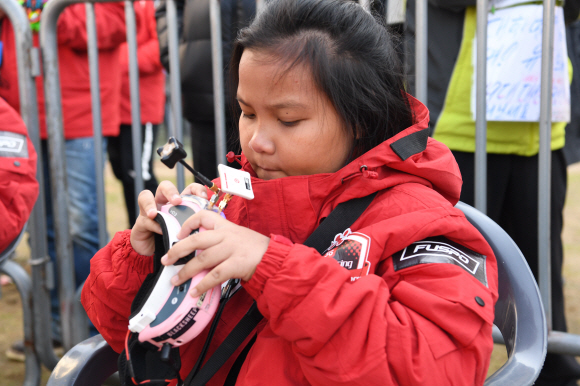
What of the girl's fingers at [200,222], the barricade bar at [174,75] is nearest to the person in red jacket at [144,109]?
the barricade bar at [174,75]

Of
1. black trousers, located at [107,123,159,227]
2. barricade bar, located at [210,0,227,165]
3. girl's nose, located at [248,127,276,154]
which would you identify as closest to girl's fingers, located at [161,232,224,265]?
girl's nose, located at [248,127,276,154]

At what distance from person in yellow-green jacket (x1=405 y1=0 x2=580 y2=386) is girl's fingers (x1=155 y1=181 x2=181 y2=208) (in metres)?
1.09

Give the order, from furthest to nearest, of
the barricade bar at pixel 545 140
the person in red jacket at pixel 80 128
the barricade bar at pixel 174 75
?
1. the person in red jacket at pixel 80 128
2. the barricade bar at pixel 174 75
3. the barricade bar at pixel 545 140

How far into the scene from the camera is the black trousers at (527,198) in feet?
6.55

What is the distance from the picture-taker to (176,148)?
3.52 ft

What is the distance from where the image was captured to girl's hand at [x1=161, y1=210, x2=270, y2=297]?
2.96 ft

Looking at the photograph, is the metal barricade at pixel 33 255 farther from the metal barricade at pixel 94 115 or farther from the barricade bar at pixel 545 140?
the barricade bar at pixel 545 140

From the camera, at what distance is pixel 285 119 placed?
111 cm

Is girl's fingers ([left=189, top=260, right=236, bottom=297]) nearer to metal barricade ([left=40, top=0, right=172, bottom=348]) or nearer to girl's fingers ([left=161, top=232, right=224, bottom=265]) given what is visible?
girl's fingers ([left=161, top=232, right=224, bottom=265])

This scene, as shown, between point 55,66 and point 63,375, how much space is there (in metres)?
1.45

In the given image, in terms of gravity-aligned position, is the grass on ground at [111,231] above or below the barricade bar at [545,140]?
below

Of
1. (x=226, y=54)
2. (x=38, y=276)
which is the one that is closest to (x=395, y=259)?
(x=226, y=54)

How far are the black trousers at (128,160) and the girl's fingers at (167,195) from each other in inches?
94.8

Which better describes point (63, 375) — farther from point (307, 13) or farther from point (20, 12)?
point (20, 12)
